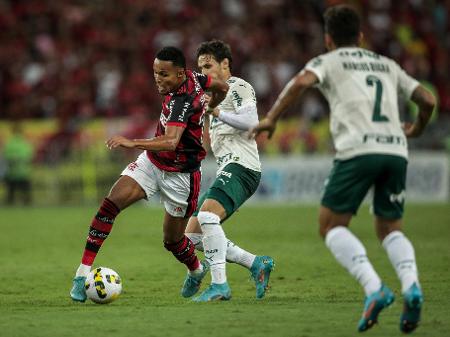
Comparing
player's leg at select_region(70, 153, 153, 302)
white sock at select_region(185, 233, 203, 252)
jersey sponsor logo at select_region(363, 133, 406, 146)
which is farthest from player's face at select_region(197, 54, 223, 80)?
jersey sponsor logo at select_region(363, 133, 406, 146)

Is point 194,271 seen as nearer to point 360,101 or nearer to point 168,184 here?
point 168,184

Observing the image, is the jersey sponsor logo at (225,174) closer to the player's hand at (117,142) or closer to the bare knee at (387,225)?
the player's hand at (117,142)

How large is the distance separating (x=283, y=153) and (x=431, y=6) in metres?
8.07

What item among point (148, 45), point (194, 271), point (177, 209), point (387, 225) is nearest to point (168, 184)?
point (177, 209)

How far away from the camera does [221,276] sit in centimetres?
900

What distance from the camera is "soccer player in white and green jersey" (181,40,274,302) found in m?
9.05

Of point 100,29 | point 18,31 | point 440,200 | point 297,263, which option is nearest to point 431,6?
point 440,200

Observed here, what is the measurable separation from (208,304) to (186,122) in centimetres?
164

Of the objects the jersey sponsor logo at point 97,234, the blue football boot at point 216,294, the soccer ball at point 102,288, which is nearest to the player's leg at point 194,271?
the blue football boot at point 216,294

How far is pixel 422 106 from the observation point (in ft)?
23.9

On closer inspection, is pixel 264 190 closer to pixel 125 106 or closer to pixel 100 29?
pixel 125 106

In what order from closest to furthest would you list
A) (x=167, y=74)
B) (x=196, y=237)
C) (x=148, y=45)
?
(x=167, y=74) < (x=196, y=237) < (x=148, y=45)

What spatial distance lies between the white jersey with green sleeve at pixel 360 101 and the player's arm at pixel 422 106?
21cm

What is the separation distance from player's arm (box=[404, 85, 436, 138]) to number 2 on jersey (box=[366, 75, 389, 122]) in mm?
329
